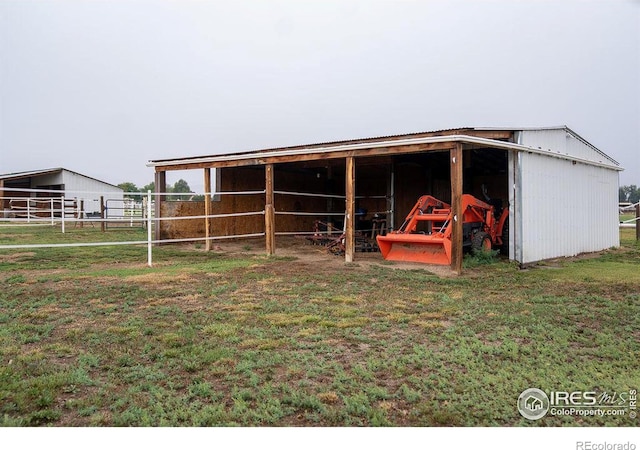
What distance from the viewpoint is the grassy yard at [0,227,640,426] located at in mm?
2250

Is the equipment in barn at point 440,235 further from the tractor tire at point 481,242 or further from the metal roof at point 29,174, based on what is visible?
the metal roof at point 29,174

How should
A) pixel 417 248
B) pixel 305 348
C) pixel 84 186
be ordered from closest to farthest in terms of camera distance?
1. pixel 305 348
2. pixel 417 248
3. pixel 84 186

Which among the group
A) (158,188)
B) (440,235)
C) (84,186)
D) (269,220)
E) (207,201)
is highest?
(84,186)

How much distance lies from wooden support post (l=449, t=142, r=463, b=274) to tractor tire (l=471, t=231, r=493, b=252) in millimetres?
1601

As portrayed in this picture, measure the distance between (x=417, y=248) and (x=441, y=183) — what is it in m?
5.19

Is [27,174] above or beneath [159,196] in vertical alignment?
above

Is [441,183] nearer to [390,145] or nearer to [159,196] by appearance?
[390,145]

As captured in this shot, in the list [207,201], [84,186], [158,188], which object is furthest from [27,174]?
[207,201]

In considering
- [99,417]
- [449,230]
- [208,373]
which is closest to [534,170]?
[449,230]

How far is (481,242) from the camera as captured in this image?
805 centimetres

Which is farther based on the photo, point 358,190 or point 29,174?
point 29,174

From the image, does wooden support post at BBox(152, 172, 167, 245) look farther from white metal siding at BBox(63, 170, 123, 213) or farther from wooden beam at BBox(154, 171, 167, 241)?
white metal siding at BBox(63, 170, 123, 213)

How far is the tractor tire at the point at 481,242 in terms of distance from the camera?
314 inches

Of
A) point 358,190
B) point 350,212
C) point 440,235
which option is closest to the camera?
point 440,235
